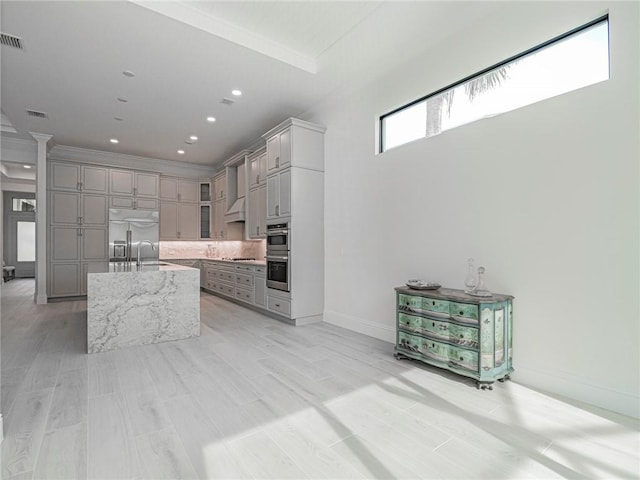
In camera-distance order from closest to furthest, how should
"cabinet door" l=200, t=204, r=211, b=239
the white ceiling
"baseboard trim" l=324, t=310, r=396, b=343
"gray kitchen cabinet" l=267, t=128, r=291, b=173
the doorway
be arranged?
the white ceiling < "baseboard trim" l=324, t=310, r=396, b=343 < "gray kitchen cabinet" l=267, t=128, r=291, b=173 < "cabinet door" l=200, t=204, r=211, b=239 < the doorway

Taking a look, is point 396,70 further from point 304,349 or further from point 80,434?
point 80,434

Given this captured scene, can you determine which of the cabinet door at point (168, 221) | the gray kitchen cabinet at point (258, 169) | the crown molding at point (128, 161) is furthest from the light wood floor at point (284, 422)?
the crown molding at point (128, 161)

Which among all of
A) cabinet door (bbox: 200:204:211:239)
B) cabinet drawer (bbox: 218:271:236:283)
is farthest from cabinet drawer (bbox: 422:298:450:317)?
cabinet door (bbox: 200:204:211:239)

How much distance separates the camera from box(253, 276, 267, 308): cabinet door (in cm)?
505

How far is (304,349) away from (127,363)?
5.50 feet

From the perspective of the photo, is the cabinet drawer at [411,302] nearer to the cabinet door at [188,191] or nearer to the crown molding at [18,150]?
the cabinet door at [188,191]

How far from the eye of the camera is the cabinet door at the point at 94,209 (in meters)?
6.66

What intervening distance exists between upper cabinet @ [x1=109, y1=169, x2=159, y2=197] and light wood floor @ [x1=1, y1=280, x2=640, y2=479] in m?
4.47

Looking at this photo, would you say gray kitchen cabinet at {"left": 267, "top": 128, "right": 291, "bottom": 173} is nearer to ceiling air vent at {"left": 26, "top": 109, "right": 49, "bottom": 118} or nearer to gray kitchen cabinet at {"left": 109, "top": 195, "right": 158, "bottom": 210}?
ceiling air vent at {"left": 26, "top": 109, "right": 49, "bottom": 118}

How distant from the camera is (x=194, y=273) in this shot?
3.99 metres

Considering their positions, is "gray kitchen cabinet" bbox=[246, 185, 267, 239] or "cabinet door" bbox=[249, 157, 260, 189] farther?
"cabinet door" bbox=[249, 157, 260, 189]

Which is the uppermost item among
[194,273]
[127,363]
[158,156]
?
[158,156]

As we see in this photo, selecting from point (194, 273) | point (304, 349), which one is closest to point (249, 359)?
point (304, 349)

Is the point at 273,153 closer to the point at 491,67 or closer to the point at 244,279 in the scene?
the point at 244,279
